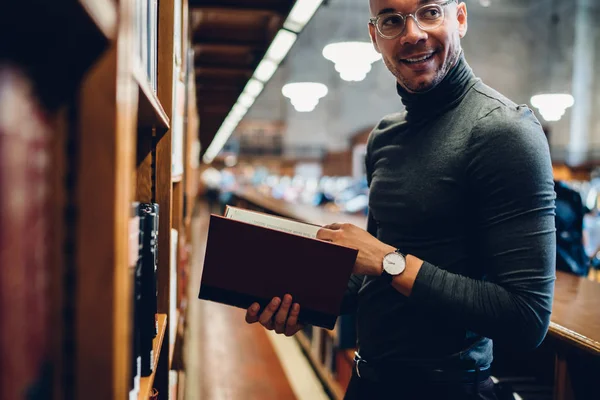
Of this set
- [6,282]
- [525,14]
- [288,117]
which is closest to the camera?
[6,282]

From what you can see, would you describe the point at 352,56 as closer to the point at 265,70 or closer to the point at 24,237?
the point at 265,70

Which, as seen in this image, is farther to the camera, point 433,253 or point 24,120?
point 433,253

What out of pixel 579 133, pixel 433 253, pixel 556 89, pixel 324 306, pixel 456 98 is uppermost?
pixel 556 89

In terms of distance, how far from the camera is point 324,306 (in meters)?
1.08

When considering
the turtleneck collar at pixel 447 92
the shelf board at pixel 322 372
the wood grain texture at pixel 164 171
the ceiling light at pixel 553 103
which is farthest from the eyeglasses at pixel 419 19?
the ceiling light at pixel 553 103

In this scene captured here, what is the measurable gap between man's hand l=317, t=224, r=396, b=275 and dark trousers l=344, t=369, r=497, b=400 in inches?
10.5

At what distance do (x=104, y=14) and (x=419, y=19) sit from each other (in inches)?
31.8

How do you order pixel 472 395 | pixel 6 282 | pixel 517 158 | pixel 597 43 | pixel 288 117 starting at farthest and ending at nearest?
pixel 288 117, pixel 597 43, pixel 472 395, pixel 517 158, pixel 6 282

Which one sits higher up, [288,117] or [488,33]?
[488,33]

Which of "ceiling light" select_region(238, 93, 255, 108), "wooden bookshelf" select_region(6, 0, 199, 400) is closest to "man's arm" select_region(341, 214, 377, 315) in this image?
"wooden bookshelf" select_region(6, 0, 199, 400)

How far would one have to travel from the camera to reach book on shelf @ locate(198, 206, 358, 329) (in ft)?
3.29

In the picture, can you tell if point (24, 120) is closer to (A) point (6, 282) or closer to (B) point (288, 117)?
(A) point (6, 282)

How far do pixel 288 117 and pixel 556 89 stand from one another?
11.3m

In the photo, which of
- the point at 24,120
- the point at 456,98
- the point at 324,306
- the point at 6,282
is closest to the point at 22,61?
the point at 24,120
